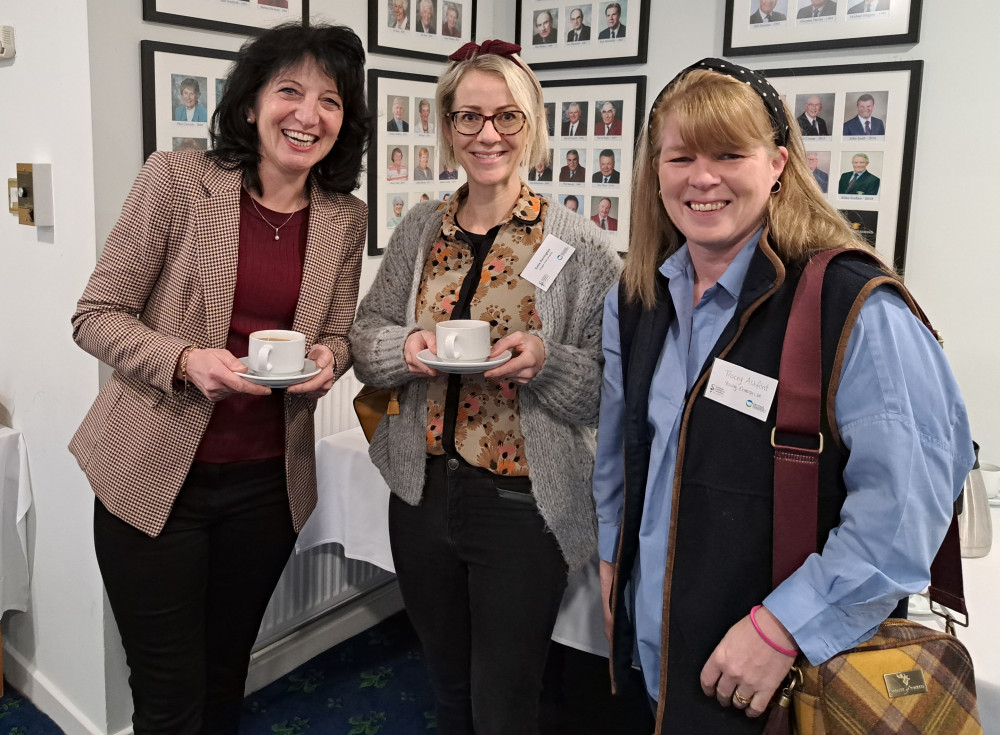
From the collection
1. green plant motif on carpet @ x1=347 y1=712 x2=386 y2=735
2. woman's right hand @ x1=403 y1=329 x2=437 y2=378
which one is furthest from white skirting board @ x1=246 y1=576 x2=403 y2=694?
woman's right hand @ x1=403 y1=329 x2=437 y2=378

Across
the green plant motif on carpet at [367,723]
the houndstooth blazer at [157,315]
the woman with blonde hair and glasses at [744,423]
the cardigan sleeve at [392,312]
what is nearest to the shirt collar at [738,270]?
the woman with blonde hair and glasses at [744,423]

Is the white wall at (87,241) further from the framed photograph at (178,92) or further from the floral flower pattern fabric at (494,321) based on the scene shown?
the floral flower pattern fabric at (494,321)

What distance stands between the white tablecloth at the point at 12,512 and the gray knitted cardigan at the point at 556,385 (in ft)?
4.20

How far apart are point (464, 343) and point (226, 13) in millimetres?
1374

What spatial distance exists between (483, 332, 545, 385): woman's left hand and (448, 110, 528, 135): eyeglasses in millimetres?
403

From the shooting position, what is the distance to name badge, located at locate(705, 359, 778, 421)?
1.06 metres

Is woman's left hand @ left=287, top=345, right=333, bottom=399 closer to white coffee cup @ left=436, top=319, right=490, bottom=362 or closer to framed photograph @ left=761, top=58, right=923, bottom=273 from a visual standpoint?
white coffee cup @ left=436, top=319, right=490, bottom=362

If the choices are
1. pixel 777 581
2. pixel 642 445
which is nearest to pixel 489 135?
pixel 642 445

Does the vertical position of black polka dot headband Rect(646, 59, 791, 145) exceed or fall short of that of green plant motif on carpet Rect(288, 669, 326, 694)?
it exceeds it

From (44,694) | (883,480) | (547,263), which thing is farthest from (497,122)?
(44,694)

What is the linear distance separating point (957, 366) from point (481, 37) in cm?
203

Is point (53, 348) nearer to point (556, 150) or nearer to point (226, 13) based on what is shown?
point (226, 13)

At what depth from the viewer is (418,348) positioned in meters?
1.54

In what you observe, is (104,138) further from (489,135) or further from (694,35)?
(694,35)
